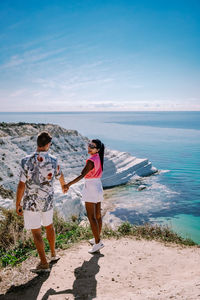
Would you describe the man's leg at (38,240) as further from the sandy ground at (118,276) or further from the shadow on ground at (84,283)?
the shadow on ground at (84,283)

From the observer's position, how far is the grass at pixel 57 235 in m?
4.89

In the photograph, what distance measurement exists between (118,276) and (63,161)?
53.5 ft

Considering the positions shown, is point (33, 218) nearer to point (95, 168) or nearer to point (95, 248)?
point (95, 168)

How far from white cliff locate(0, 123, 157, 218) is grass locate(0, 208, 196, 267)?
4114mm

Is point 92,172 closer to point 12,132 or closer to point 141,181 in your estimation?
point 12,132

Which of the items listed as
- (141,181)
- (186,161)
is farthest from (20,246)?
(186,161)

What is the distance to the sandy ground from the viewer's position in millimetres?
3305

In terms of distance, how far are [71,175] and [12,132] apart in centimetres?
592

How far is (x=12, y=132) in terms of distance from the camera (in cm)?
1833

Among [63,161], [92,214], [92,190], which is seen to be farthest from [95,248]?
[63,161]

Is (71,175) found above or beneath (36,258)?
beneath

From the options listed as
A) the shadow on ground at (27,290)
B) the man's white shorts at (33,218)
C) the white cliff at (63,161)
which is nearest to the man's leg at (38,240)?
the man's white shorts at (33,218)

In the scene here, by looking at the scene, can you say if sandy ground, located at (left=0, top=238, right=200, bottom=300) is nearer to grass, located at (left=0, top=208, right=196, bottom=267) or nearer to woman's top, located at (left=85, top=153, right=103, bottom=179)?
grass, located at (left=0, top=208, right=196, bottom=267)

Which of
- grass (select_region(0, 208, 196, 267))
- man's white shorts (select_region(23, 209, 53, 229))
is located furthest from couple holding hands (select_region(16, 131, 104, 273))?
grass (select_region(0, 208, 196, 267))
